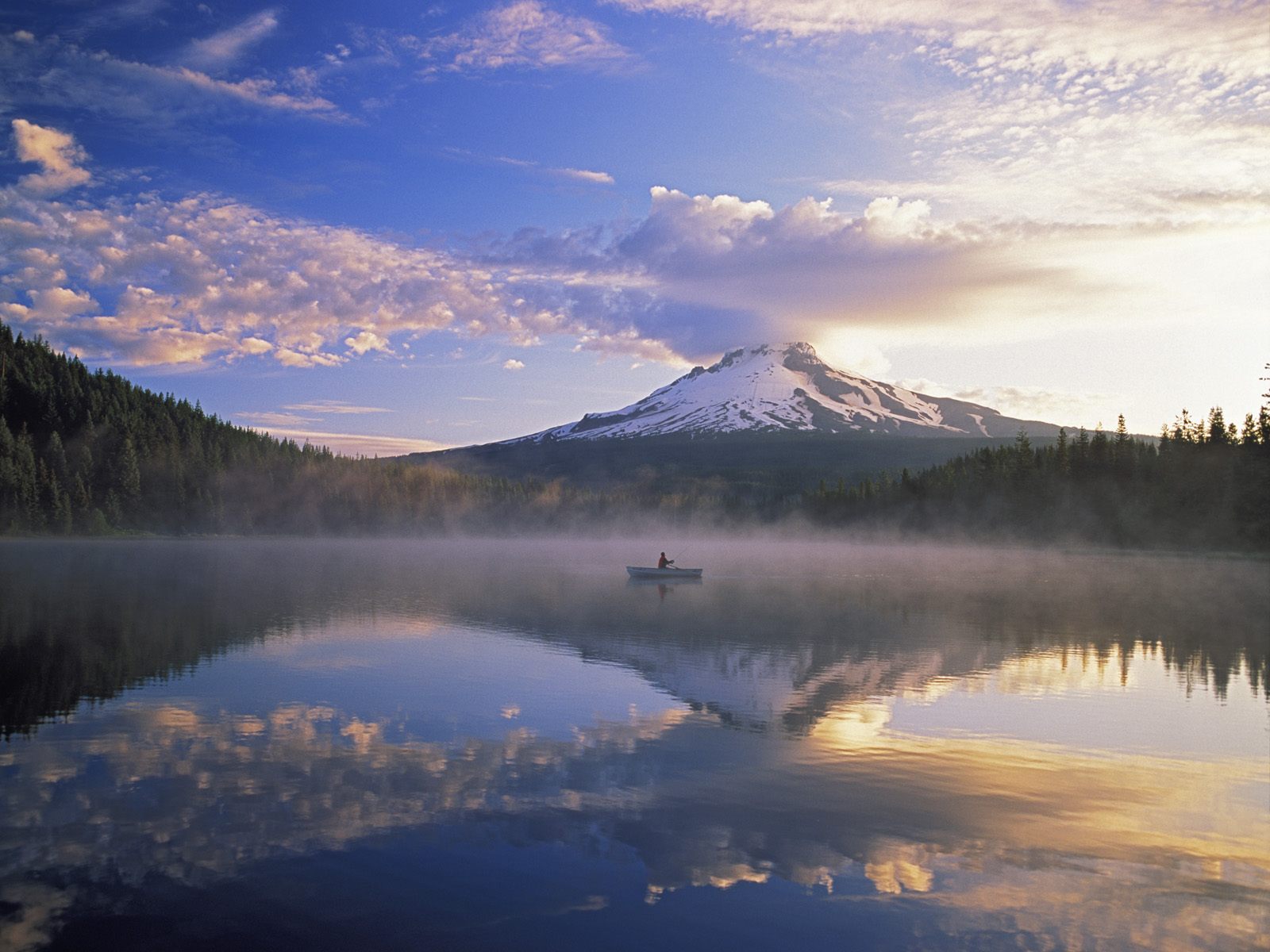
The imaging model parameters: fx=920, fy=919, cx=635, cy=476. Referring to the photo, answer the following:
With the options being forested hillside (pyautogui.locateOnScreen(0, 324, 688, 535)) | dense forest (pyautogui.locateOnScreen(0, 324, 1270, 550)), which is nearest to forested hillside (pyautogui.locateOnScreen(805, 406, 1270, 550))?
dense forest (pyautogui.locateOnScreen(0, 324, 1270, 550))

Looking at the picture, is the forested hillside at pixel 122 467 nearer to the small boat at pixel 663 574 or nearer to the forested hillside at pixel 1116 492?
the small boat at pixel 663 574

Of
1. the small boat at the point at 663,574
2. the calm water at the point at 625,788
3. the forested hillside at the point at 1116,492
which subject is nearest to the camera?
the calm water at the point at 625,788

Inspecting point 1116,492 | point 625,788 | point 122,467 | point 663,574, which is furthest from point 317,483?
point 625,788

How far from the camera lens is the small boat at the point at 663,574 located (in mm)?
70875

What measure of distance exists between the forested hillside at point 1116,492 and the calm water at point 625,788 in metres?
76.4

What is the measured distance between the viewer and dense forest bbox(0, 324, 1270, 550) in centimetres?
10844

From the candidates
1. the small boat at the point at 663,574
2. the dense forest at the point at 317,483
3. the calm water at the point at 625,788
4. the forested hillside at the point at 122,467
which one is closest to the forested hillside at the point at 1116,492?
the dense forest at the point at 317,483

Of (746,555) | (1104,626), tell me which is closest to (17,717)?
(1104,626)

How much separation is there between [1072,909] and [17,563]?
82.8 meters

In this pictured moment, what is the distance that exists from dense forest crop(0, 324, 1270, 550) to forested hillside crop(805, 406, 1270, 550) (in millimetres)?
206

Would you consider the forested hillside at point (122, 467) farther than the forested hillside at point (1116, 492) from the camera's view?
Yes

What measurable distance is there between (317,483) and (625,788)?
195678 millimetres

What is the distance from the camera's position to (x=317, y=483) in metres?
199

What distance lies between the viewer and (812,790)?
52.5 feet
